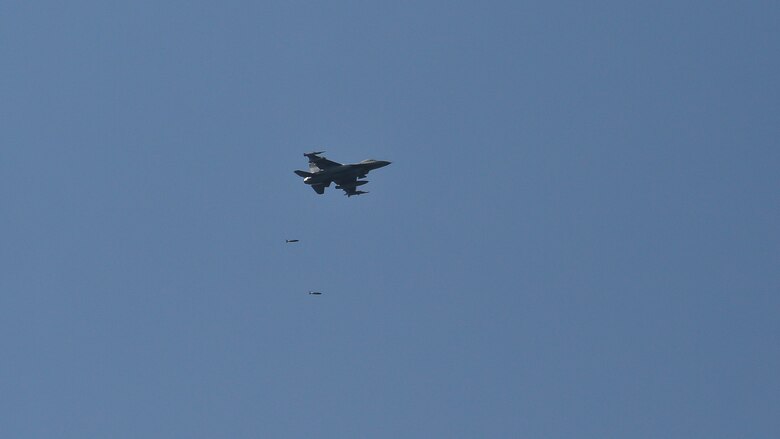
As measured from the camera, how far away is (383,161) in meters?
99.5

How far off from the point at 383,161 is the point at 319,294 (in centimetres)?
2064

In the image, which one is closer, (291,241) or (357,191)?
(291,241)

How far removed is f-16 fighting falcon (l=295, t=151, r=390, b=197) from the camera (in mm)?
98938

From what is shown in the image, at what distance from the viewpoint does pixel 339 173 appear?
3900 inches

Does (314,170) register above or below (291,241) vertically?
above

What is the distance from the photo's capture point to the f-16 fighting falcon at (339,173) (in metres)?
98.9

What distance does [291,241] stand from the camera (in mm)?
83500

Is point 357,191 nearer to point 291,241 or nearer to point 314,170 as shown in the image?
point 314,170

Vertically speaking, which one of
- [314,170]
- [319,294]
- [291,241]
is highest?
[314,170]

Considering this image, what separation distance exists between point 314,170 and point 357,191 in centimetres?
577

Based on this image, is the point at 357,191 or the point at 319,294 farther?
the point at 357,191

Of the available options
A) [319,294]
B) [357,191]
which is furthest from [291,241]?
[357,191]

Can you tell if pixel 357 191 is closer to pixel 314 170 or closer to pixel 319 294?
pixel 314 170

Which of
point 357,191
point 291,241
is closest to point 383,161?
point 357,191
